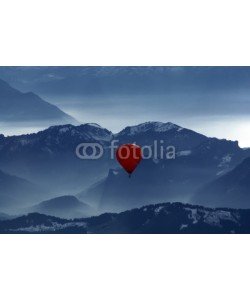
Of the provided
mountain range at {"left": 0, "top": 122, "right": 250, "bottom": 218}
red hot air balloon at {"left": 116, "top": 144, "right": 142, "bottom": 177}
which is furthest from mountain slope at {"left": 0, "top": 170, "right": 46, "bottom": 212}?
red hot air balloon at {"left": 116, "top": 144, "right": 142, "bottom": 177}

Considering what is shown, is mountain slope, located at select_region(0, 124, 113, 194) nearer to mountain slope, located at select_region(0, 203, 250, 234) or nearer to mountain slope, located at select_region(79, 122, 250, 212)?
mountain slope, located at select_region(79, 122, 250, 212)

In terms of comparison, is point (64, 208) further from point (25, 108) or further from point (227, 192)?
point (227, 192)

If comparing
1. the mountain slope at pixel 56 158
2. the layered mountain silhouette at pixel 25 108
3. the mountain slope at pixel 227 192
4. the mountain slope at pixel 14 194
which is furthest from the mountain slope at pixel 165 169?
the layered mountain silhouette at pixel 25 108

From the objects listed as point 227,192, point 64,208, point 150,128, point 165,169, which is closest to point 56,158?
point 64,208

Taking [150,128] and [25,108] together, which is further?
[25,108]

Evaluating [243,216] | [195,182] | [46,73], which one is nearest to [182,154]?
[195,182]

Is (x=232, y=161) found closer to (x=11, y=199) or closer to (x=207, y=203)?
(x=207, y=203)
